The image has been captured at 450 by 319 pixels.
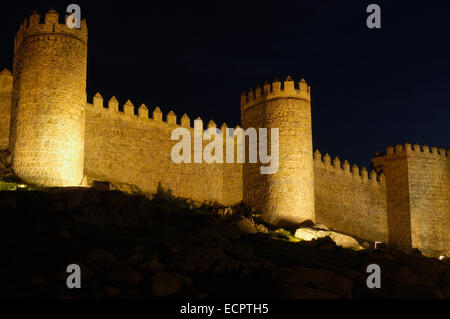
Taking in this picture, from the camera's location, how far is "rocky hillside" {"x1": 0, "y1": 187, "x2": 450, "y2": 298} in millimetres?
9859

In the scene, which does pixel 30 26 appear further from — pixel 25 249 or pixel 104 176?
pixel 25 249

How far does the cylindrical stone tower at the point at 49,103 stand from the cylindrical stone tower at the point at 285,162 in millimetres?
7695

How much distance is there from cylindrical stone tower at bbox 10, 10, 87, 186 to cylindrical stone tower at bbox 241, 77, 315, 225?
7.69 m

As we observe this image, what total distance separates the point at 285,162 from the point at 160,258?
11826 mm

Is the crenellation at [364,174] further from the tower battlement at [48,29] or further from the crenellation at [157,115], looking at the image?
the tower battlement at [48,29]

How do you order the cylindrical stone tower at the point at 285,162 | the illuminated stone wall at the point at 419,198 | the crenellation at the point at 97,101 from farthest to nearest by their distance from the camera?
the illuminated stone wall at the point at 419,198 < the cylindrical stone tower at the point at 285,162 < the crenellation at the point at 97,101

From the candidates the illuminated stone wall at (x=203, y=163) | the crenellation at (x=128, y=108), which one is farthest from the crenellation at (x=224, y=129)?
the crenellation at (x=128, y=108)

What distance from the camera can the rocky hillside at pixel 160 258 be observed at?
9859mm

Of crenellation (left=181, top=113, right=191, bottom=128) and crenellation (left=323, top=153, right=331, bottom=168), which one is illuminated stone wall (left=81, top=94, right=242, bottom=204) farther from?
crenellation (left=323, top=153, right=331, bottom=168)

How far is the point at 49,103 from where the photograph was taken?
17984mm

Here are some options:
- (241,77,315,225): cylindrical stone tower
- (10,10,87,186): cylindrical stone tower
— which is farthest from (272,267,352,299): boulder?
(241,77,315,225): cylindrical stone tower

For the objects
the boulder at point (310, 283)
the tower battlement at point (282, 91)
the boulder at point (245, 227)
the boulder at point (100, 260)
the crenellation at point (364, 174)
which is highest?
the tower battlement at point (282, 91)

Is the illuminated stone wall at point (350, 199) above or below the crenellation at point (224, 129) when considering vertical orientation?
below
